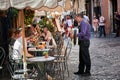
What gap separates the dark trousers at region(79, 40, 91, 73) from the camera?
11922mm

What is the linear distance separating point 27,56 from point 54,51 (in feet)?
7.11

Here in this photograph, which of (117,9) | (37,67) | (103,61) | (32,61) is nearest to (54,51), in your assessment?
(37,67)

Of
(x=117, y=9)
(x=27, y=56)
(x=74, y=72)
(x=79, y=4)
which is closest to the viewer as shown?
(x=27, y=56)

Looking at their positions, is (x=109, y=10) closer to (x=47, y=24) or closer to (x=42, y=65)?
(x=47, y=24)

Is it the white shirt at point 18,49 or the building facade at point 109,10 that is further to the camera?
the building facade at point 109,10

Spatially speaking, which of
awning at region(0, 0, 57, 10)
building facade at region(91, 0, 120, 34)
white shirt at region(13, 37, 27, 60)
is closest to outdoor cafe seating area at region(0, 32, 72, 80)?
white shirt at region(13, 37, 27, 60)

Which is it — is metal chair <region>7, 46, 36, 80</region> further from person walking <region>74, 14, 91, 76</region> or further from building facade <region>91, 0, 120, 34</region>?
building facade <region>91, 0, 120, 34</region>

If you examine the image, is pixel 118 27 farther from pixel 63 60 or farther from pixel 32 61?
pixel 32 61

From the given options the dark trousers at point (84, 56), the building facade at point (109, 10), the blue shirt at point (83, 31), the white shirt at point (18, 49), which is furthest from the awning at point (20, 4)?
the building facade at point (109, 10)

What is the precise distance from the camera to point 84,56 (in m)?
12.1

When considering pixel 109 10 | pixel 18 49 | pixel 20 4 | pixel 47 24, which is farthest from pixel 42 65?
pixel 109 10

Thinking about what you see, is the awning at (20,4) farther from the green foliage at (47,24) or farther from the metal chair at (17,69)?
the green foliage at (47,24)

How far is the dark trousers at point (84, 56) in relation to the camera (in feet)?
39.1

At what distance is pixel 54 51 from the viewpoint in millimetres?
12195
